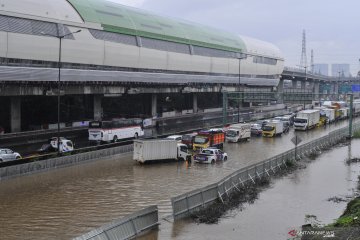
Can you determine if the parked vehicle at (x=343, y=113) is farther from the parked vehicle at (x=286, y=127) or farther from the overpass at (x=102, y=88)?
the parked vehicle at (x=286, y=127)

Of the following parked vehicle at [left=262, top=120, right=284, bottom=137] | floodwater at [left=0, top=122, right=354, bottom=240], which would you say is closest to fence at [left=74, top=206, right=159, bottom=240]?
floodwater at [left=0, top=122, right=354, bottom=240]

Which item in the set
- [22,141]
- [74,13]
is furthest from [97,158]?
[74,13]

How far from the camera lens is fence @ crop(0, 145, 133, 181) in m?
32.8

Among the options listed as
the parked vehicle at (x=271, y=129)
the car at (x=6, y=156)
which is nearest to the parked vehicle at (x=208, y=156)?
the car at (x=6, y=156)

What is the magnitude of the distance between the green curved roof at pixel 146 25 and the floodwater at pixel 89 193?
32.8 metres

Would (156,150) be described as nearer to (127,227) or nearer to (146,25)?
(127,227)

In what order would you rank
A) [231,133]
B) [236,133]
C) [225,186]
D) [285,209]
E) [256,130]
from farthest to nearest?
[256,130]
[231,133]
[236,133]
[225,186]
[285,209]

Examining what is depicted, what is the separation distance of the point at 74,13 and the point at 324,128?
43.6m

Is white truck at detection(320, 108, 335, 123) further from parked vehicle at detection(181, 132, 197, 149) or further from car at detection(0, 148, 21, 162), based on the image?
car at detection(0, 148, 21, 162)

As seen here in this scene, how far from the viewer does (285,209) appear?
26203 mm

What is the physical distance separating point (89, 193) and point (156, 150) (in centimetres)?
1190

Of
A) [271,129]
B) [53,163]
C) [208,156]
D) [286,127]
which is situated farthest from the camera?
[286,127]

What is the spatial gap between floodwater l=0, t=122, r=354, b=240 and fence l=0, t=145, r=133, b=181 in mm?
627

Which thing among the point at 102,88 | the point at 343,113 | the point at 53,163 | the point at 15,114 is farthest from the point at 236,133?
the point at 343,113
